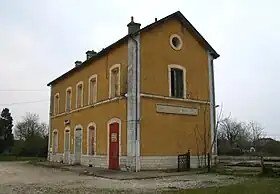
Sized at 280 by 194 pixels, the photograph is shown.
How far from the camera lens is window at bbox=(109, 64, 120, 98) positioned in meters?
20.5

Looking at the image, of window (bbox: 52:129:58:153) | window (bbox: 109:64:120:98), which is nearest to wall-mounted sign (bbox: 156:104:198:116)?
Answer: window (bbox: 109:64:120:98)

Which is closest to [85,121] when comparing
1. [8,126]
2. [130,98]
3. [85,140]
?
[85,140]

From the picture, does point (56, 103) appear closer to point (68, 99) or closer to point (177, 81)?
point (68, 99)

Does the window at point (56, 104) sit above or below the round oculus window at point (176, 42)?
below

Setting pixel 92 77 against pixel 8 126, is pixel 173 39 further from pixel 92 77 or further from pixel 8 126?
pixel 8 126

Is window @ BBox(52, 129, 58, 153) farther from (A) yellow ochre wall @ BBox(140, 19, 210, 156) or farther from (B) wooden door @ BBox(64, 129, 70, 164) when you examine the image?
(A) yellow ochre wall @ BBox(140, 19, 210, 156)

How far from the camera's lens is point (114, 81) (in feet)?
69.1

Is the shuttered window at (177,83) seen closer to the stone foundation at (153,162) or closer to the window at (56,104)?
the stone foundation at (153,162)

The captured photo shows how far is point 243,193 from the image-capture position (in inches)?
388

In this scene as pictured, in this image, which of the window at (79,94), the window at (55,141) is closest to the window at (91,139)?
the window at (79,94)

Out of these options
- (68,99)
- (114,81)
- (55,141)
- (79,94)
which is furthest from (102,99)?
(55,141)

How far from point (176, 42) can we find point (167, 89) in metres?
3.11

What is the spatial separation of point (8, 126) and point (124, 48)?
4580 centimetres

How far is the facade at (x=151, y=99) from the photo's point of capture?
18672 mm
